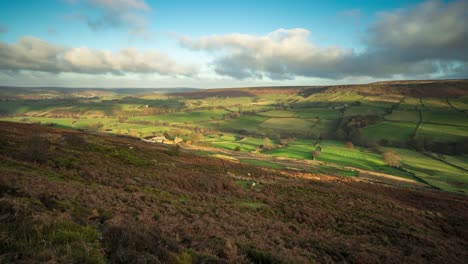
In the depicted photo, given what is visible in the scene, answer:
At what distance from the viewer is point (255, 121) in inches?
4894

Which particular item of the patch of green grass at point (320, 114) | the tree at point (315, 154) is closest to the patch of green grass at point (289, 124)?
the patch of green grass at point (320, 114)

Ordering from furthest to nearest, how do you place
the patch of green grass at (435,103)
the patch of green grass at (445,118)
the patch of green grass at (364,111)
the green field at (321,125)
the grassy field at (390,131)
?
the patch of green grass at (364,111) → the patch of green grass at (435,103) → the patch of green grass at (445,118) → the grassy field at (390,131) → the green field at (321,125)

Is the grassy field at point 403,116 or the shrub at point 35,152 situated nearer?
the shrub at point 35,152

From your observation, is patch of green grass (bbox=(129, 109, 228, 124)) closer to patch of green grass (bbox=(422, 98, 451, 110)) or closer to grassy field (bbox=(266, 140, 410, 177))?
grassy field (bbox=(266, 140, 410, 177))

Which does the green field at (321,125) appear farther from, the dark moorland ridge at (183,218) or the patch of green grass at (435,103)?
the dark moorland ridge at (183,218)

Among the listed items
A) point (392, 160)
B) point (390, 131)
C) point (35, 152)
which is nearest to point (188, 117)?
point (390, 131)

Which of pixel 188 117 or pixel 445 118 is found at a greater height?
pixel 445 118

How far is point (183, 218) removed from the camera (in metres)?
12.7

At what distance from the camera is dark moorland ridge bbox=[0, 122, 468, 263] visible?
644cm

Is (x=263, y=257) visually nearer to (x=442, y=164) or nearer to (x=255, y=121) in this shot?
(x=442, y=164)

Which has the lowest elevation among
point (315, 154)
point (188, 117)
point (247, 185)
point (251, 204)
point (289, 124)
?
point (315, 154)

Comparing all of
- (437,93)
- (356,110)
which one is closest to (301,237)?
(356,110)

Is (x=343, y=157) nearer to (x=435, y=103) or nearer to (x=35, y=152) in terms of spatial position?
(x=35, y=152)

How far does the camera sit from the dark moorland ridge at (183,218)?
254 inches
